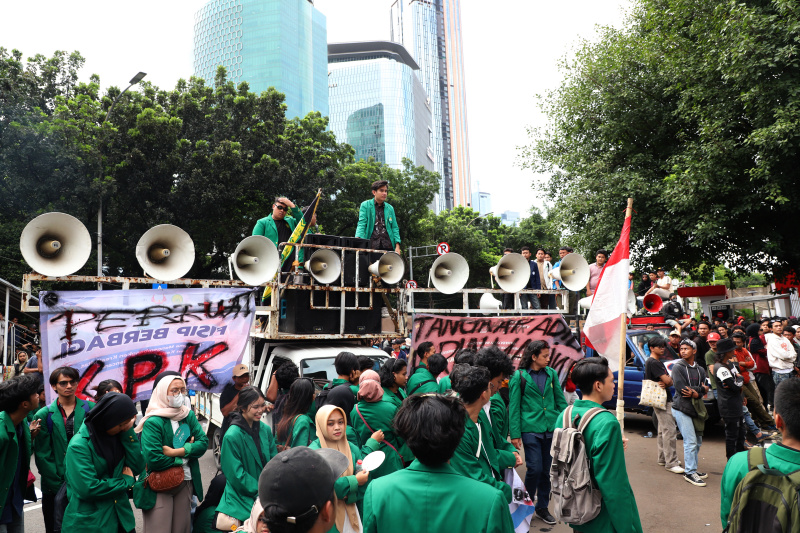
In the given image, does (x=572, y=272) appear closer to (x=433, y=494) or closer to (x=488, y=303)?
(x=488, y=303)

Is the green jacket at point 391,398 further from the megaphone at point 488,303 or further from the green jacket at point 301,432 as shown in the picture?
the megaphone at point 488,303

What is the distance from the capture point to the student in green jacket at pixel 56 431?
4090mm

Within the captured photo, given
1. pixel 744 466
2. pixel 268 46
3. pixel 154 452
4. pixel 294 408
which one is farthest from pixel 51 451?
pixel 268 46

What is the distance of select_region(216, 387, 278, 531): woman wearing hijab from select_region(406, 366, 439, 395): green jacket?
154 centimetres

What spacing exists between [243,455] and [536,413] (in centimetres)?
286

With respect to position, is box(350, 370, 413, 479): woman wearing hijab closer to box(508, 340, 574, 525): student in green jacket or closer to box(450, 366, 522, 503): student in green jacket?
box(450, 366, 522, 503): student in green jacket

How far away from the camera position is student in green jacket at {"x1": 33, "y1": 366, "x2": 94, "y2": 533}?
4.09 meters

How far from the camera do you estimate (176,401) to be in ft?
13.2

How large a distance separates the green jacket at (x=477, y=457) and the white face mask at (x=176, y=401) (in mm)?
1950

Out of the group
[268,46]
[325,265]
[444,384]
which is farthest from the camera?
[268,46]

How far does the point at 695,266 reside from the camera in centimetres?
1638

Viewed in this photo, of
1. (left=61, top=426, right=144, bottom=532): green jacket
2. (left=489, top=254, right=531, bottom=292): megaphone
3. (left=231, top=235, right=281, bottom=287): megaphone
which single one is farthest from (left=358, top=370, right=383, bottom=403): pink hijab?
(left=489, top=254, right=531, bottom=292): megaphone

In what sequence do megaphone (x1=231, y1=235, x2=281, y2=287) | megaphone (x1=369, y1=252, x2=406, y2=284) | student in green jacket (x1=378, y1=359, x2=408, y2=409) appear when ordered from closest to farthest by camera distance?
student in green jacket (x1=378, y1=359, x2=408, y2=409)
megaphone (x1=231, y1=235, x2=281, y2=287)
megaphone (x1=369, y1=252, x2=406, y2=284)

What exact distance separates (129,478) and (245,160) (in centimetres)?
1879
